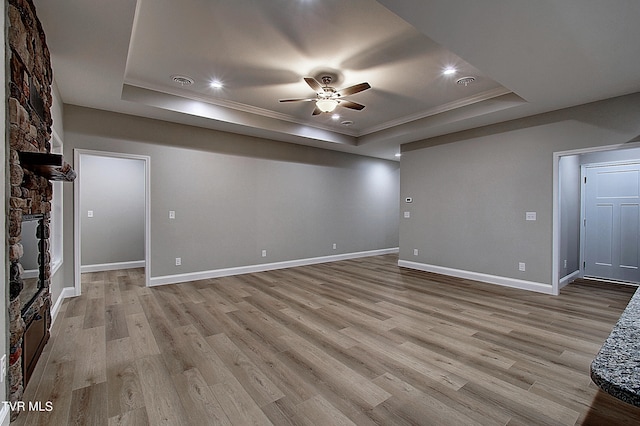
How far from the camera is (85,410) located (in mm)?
1901

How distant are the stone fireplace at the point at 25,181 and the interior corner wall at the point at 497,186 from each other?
5.70m

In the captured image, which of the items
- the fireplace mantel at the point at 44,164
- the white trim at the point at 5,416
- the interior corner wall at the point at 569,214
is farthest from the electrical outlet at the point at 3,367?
the interior corner wall at the point at 569,214

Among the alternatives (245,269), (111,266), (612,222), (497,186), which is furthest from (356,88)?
(111,266)

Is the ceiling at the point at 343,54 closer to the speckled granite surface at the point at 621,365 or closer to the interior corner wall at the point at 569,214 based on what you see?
the interior corner wall at the point at 569,214

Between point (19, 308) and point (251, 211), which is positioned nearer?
point (19, 308)

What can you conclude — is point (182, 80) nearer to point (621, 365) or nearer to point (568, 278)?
point (621, 365)

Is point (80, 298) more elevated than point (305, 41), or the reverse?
point (305, 41)

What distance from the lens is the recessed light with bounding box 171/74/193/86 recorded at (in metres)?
3.91

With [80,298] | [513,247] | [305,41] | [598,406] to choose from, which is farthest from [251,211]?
[598,406]

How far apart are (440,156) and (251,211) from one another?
12.6 feet

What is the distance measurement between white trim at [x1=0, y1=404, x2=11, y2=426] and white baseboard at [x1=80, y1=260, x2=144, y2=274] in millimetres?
4919

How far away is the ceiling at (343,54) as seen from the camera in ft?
7.69

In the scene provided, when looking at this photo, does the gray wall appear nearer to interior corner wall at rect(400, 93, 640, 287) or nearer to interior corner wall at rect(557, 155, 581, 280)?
interior corner wall at rect(400, 93, 640, 287)

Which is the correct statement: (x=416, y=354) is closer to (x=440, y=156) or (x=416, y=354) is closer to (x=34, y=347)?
(x=34, y=347)
